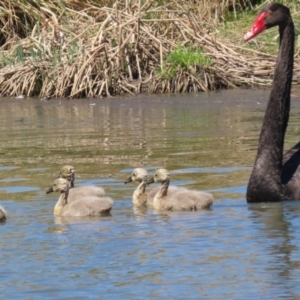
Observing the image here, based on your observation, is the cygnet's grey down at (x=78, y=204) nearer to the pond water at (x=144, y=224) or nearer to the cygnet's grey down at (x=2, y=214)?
the pond water at (x=144, y=224)

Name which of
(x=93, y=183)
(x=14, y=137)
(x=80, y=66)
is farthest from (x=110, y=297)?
(x=80, y=66)

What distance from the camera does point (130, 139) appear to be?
12633mm

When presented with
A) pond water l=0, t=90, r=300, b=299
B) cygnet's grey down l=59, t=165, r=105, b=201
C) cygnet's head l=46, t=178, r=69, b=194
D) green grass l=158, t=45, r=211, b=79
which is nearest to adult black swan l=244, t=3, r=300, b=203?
pond water l=0, t=90, r=300, b=299

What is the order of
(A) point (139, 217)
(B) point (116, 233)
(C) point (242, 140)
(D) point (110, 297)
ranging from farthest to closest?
A: (C) point (242, 140), (A) point (139, 217), (B) point (116, 233), (D) point (110, 297)

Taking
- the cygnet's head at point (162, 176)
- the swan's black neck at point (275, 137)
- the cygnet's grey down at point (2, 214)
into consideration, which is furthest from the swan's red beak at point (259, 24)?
the cygnet's grey down at point (2, 214)

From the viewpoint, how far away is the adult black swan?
8.54 m

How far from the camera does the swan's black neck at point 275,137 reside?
855cm

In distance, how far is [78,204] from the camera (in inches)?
330

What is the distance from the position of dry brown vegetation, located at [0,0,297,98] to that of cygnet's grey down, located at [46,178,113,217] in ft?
26.5

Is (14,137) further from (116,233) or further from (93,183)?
(116,233)

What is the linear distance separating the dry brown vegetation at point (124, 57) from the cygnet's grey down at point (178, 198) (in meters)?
8.01

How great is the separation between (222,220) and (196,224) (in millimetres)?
200

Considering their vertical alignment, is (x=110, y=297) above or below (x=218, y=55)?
below

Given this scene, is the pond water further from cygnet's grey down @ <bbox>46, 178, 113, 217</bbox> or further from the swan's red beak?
the swan's red beak
